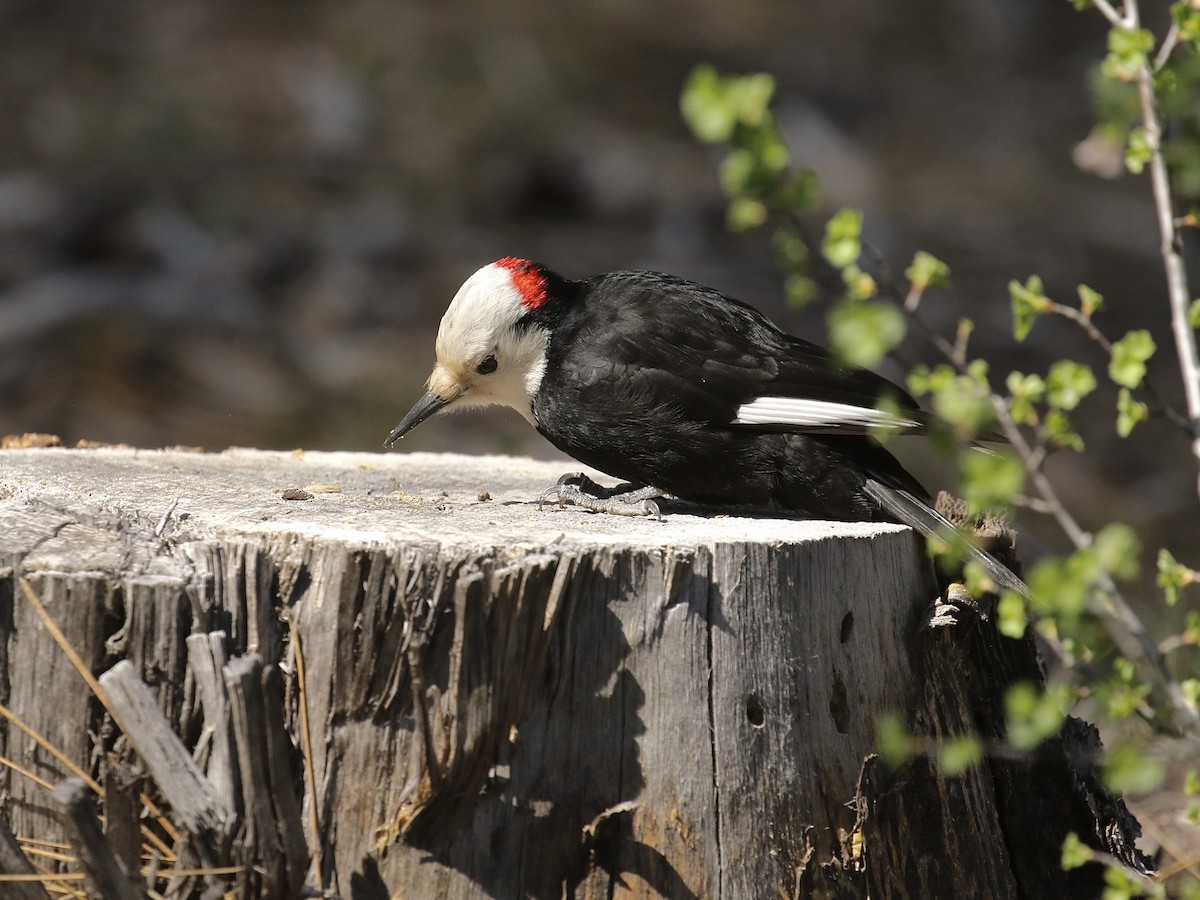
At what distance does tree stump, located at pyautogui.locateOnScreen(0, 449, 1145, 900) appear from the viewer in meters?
1.95

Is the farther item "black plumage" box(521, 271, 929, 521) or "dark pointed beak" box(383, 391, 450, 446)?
"dark pointed beak" box(383, 391, 450, 446)

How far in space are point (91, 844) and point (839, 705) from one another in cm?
125

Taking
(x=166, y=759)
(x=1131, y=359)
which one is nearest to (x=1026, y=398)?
(x=1131, y=359)

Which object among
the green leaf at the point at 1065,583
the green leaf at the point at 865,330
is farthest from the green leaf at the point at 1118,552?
the green leaf at the point at 865,330

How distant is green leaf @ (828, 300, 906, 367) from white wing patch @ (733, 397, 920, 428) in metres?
1.14

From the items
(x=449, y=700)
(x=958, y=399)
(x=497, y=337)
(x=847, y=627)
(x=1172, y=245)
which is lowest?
(x=449, y=700)

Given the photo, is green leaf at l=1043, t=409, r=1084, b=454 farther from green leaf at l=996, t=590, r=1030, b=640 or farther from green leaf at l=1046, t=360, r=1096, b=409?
green leaf at l=996, t=590, r=1030, b=640

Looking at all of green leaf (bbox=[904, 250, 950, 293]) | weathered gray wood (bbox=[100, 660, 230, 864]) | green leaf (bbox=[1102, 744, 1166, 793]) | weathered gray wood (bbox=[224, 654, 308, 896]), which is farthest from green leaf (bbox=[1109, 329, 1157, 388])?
weathered gray wood (bbox=[100, 660, 230, 864])

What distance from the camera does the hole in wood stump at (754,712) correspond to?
2139mm

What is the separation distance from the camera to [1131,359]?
66.2 inches

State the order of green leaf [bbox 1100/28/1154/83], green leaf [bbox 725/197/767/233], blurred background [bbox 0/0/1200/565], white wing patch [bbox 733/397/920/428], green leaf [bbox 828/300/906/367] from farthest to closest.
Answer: blurred background [bbox 0/0/1200/565] → white wing patch [bbox 733/397/920/428] → green leaf [bbox 1100/28/1154/83] → green leaf [bbox 725/197/767/233] → green leaf [bbox 828/300/906/367]

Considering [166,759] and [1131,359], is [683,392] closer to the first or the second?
[1131,359]

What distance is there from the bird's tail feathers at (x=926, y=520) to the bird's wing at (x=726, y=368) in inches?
6.0

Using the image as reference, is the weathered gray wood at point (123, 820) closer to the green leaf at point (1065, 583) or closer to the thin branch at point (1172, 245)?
the green leaf at point (1065, 583)
